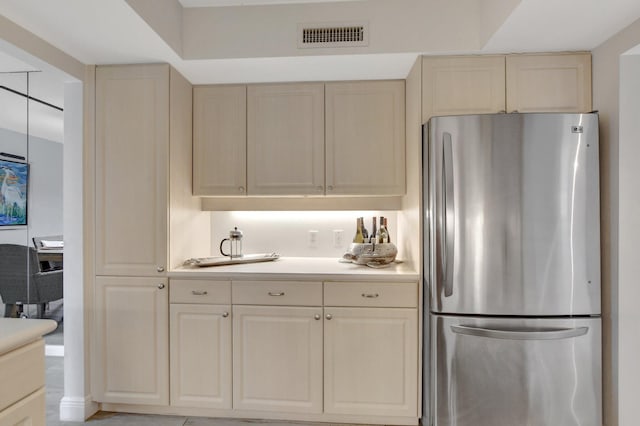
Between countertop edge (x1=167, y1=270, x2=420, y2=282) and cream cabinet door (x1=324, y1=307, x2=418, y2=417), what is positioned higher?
countertop edge (x1=167, y1=270, x2=420, y2=282)

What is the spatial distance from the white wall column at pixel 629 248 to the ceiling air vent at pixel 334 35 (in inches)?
52.2

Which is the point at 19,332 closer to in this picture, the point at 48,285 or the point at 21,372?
the point at 21,372

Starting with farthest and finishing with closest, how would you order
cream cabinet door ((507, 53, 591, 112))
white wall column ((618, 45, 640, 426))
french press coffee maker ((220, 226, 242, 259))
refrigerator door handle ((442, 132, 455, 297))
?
french press coffee maker ((220, 226, 242, 259)) → cream cabinet door ((507, 53, 591, 112)) → refrigerator door handle ((442, 132, 455, 297)) → white wall column ((618, 45, 640, 426))

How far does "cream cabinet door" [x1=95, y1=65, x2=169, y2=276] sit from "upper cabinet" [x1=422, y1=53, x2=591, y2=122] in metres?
1.60

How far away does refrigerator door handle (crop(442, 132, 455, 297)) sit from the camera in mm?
2029

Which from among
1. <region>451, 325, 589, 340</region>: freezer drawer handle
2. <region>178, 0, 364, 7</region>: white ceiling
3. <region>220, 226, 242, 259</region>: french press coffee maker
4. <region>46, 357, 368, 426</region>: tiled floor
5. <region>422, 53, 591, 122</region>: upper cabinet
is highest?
<region>178, 0, 364, 7</region>: white ceiling

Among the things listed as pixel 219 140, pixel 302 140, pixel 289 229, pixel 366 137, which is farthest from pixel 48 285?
pixel 366 137

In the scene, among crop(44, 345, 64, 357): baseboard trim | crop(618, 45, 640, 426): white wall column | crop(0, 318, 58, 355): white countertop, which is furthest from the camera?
crop(44, 345, 64, 357): baseboard trim

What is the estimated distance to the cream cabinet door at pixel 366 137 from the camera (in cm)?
264

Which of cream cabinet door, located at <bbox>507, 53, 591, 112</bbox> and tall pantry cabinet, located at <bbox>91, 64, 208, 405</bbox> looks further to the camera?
tall pantry cabinet, located at <bbox>91, 64, 208, 405</bbox>

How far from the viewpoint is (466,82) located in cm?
224

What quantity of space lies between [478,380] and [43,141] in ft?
11.4

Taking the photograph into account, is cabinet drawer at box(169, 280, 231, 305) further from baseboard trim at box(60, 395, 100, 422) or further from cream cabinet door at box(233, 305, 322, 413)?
→ baseboard trim at box(60, 395, 100, 422)

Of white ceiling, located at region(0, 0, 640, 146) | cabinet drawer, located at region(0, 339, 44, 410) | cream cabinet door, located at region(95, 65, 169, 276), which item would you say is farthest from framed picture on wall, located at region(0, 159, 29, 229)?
cabinet drawer, located at region(0, 339, 44, 410)
